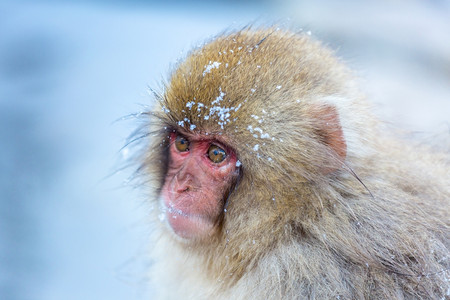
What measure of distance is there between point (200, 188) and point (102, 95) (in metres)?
2.71

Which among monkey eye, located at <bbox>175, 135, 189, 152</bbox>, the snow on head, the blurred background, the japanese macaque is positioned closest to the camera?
the japanese macaque

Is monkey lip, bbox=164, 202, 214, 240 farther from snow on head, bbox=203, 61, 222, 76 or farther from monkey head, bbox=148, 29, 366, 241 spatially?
snow on head, bbox=203, 61, 222, 76

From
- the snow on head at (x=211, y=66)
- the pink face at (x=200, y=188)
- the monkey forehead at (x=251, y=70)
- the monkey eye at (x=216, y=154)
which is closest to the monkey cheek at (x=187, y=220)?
the pink face at (x=200, y=188)

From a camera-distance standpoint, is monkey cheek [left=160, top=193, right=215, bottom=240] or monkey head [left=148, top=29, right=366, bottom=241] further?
monkey cheek [left=160, top=193, right=215, bottom=240]

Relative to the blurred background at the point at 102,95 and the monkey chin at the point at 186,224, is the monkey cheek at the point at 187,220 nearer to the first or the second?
the monkey chin at the point at 186,224

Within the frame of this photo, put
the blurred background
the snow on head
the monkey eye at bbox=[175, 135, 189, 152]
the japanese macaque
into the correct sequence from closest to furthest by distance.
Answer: the japanese macaque
the snow on head
the monkey eye at bbox=[175, 135, 189, 152]
the blurred background

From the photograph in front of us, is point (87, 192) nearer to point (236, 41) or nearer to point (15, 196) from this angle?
point (15, 196)

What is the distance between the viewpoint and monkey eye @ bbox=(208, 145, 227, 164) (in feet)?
7.05

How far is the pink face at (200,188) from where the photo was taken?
2.14 meters

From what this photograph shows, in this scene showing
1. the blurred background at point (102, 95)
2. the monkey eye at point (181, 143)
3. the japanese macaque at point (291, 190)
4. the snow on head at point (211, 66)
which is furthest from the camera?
the blurred background at point (102, 95)

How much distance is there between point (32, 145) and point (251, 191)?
2.60m

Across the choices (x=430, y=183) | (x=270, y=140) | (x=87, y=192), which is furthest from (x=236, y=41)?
(x=87, y=192)

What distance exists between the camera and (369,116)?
89.0 inches

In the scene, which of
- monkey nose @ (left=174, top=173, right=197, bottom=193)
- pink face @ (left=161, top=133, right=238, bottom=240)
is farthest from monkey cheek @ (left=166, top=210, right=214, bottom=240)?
monkey nose @ (left=174, top=173, right=197, bottom=193)
